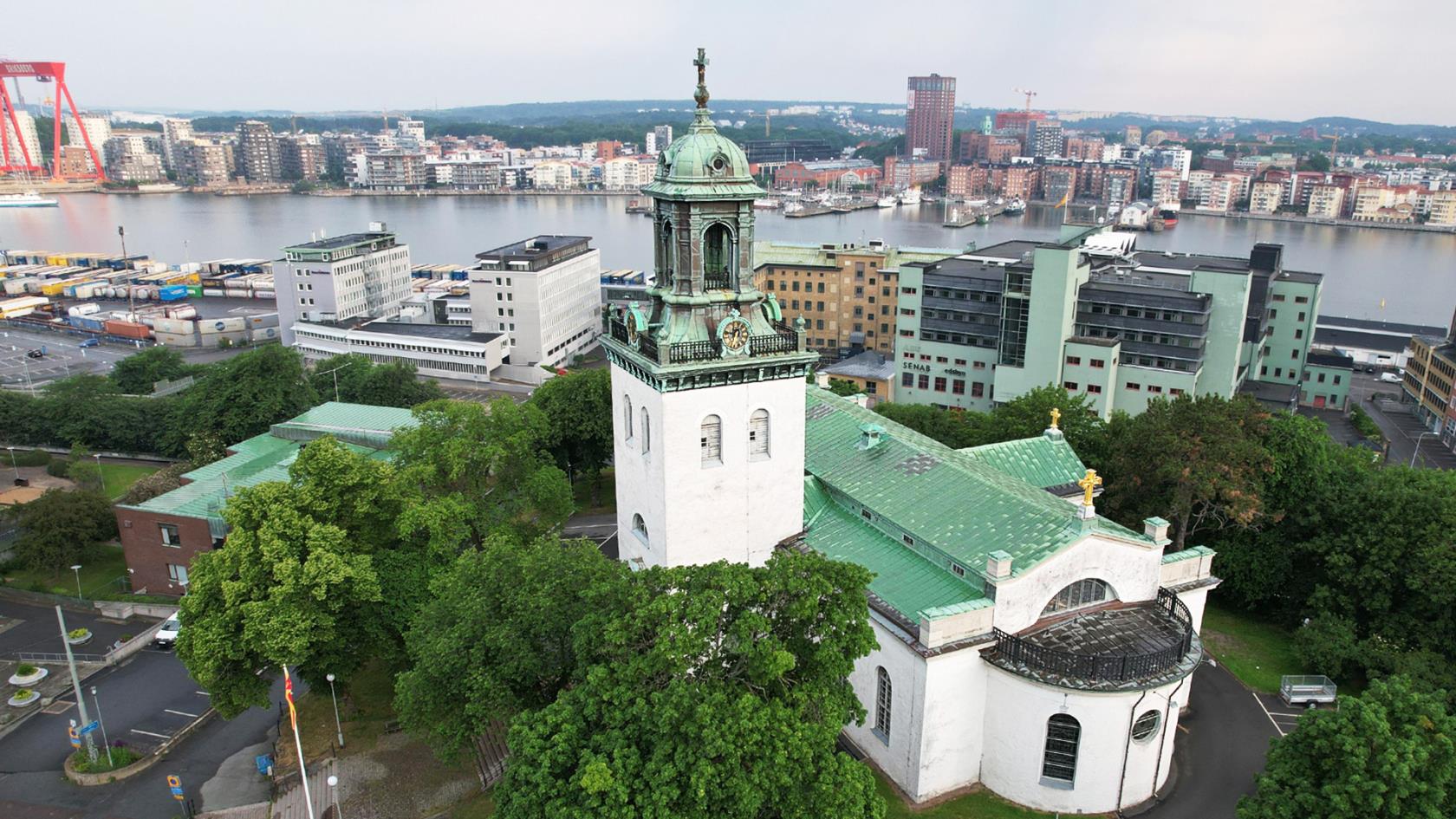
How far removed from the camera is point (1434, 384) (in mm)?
73938

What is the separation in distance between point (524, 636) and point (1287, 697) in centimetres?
2671

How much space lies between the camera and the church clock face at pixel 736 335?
25.4 meters

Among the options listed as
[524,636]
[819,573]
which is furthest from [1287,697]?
[524,636]

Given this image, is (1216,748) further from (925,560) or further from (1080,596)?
(925,560)

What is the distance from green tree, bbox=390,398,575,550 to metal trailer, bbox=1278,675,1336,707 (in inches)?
1107

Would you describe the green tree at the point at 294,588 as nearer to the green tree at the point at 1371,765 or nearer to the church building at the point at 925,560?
the church building at the point at 925,560

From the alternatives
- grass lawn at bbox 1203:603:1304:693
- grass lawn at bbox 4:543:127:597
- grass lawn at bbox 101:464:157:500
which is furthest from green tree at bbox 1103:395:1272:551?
grass lawn at bbox 101:464:157:500

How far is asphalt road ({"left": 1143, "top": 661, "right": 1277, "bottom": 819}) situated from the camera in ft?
87.4

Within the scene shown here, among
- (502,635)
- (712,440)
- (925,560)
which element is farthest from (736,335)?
(502,635)

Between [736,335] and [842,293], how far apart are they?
7058cm

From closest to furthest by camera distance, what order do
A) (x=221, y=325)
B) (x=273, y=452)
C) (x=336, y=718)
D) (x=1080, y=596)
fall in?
1. (x=1080, y=596)
2. (x=336, y=718)
3. (x=273, y=452)
4. (x=221, y=325)

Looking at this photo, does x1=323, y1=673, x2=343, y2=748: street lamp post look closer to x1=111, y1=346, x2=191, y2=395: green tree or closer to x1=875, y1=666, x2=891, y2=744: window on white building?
x1=875, y1=666, x2=891, y2=744: window on white building

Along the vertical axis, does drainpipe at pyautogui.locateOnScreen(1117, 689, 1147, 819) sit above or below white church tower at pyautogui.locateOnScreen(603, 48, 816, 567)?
below

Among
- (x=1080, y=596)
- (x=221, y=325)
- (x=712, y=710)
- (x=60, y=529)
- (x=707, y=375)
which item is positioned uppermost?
(x=707, y=375)
